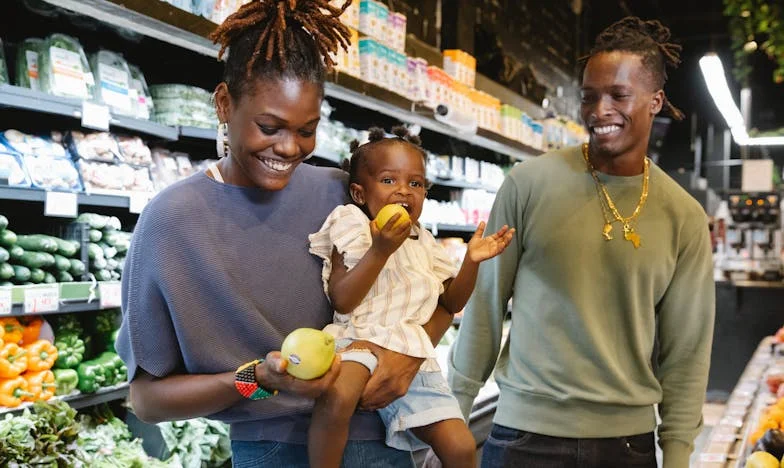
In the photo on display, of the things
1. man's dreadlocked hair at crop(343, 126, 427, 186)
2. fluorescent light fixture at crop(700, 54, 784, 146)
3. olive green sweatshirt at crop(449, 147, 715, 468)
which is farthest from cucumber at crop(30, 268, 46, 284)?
fluorescent light fixture at crop(700, 54, 784, 146)

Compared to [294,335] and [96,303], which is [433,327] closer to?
[294,335]

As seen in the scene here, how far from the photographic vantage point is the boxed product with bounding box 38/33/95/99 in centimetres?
302

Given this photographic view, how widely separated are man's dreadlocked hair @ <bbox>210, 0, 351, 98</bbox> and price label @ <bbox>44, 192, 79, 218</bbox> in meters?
1.60

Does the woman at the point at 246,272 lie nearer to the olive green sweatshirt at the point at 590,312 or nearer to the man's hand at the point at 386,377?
the man's hand at the point at 386,377

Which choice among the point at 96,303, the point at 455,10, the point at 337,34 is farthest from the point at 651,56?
the point at 455,10

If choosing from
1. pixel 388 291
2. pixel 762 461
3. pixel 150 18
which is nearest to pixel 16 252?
pixel 150 18

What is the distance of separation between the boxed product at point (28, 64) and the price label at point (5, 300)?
816mm

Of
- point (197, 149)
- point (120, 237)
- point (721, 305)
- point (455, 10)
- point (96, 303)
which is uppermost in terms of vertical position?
point (455, 10)

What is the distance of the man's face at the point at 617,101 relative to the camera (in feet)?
7.12

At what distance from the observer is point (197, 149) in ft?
13.4

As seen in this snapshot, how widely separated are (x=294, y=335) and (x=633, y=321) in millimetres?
1196

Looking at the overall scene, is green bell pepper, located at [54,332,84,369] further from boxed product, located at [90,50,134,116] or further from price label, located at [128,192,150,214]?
boxed product, located at [90,50,134,116]

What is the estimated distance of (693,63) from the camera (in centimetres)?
1781

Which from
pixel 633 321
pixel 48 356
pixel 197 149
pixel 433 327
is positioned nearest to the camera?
pixel 433 327
